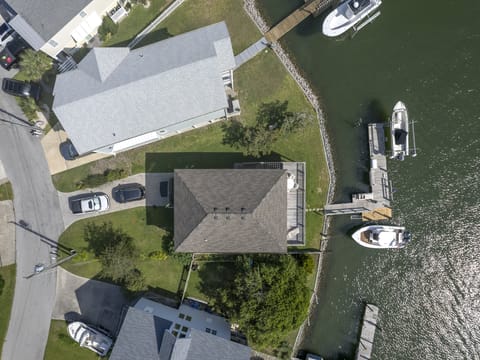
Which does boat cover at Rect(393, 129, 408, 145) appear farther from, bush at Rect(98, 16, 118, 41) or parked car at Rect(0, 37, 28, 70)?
parked car at Rect(0, 37, 28, 70)

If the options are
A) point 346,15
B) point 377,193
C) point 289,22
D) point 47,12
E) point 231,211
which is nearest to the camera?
point 231,211

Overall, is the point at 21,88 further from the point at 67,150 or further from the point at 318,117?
the point at 318,117

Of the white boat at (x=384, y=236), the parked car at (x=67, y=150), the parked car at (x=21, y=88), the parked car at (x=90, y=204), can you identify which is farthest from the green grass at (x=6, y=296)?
the white boat at (x=384, y=236)

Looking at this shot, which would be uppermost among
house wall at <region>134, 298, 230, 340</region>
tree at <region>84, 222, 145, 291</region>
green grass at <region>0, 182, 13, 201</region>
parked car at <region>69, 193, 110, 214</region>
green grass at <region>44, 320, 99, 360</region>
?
parked car at <region>69, 193, 110, 214</region>

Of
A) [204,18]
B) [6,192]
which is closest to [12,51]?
[6,192]

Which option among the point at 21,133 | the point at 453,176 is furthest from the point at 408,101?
the point at 21,133

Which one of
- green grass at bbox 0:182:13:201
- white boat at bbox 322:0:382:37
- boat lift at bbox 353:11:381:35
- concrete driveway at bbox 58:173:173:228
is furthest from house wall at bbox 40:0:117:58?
boat lift at bbox 353:11:381:35

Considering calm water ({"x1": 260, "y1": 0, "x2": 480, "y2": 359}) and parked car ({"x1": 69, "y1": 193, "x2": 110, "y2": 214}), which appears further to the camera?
calm water ({"x1": 260, "y1": 0, "x2": 480, "y2": 359})
